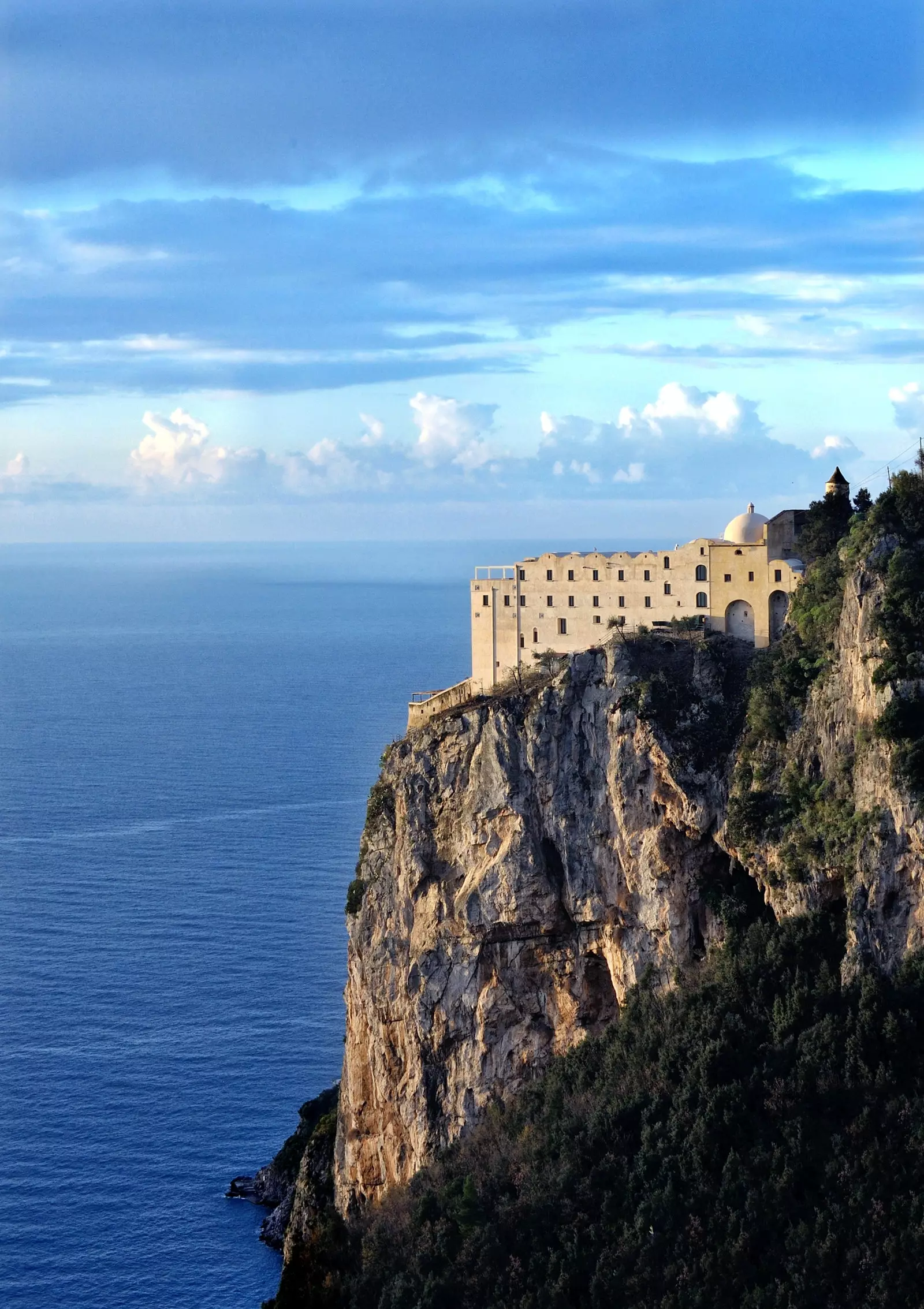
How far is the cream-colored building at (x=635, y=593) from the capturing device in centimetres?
5797

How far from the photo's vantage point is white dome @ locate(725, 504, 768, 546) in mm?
58750

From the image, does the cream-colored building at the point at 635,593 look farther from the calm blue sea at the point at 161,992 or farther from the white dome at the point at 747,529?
the calm blue sea at the point at 161,992

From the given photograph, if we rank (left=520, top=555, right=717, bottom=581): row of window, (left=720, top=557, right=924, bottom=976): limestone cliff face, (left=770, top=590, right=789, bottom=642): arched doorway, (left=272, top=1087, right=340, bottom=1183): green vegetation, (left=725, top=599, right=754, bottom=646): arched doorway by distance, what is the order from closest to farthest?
(left=720, top=557, right=924, bottom=976): limestone cliff face, (left=770, top=590, right=789, bottom=642): arched doorway, (left=725, top=599, right=754, bottom=646): arched doorway, (left=520, top=555, right=717, bottom=581): row of window, (left=272, top=1087, right=340, bottom=1183): green vegetation

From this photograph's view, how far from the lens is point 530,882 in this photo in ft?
175

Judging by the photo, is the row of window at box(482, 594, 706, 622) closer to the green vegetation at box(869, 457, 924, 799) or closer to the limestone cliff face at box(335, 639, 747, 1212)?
the limestone cliff face at box(335, 639, 747, 1212)

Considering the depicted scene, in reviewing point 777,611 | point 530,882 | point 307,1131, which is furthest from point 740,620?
point 307,1131

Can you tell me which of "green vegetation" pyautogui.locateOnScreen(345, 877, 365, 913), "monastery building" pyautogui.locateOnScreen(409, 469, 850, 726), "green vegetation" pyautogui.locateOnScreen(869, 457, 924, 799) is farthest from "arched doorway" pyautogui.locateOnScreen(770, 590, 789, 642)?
"green vegetation" pyautogui.locateOnScreen(345, 877, 365, 913)

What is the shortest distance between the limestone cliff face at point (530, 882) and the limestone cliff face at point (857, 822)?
102 inches

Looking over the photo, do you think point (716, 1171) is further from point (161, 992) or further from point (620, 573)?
point (161, 992)

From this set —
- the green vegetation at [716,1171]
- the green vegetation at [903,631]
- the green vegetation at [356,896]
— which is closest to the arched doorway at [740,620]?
the green vegetation at [903,631]

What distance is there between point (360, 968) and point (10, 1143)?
1650 centimetres

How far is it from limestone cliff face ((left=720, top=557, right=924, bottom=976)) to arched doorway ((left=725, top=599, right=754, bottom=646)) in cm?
797

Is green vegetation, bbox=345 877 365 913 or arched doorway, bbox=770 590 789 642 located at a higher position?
arched doorway, bbox=770 590 789 642

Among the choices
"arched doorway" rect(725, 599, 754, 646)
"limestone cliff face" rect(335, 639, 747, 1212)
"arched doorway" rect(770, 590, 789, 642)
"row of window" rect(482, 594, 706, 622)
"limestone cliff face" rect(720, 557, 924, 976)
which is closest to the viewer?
"limestone cliff face" rect(720, 557, 924, 976)
